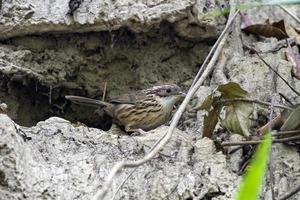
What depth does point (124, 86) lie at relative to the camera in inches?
210

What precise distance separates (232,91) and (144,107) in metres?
1.45

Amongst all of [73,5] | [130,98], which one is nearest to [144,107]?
[130,98]

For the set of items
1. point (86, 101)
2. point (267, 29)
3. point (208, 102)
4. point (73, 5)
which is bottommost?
point (86, 101)

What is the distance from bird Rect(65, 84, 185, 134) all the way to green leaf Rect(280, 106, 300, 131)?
146 centimetres

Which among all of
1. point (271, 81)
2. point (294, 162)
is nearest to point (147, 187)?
point (294, 162)

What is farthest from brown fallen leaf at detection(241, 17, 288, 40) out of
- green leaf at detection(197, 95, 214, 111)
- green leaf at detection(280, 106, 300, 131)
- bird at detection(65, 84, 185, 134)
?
green leaf at detection(280, 106, 300, 131)

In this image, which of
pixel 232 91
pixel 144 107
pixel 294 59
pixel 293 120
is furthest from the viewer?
pixel 144 107

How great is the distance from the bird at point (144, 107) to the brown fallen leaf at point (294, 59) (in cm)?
85

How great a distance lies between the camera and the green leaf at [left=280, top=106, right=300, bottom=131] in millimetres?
3763

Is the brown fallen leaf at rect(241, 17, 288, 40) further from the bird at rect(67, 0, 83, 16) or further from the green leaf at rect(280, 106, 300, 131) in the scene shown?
the green leaf at rect(280, 106, 300, 131)

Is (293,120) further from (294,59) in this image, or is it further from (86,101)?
(86,101)

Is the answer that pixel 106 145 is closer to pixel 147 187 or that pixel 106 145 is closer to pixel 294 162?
pixel 147 187

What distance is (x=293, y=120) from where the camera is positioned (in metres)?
3.78

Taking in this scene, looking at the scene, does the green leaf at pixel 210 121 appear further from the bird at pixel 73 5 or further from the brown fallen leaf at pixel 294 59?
the bird at pixel 73 5
